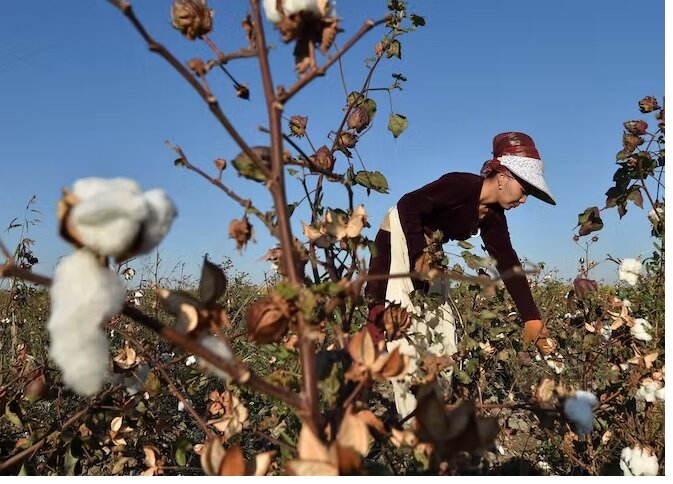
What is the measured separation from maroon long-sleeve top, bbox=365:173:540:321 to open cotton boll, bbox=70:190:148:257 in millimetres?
1515

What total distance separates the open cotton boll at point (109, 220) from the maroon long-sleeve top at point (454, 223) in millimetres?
1515

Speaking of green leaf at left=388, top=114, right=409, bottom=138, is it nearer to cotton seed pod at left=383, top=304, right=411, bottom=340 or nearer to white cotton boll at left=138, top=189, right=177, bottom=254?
cotton seed pod at left=383, top=304, right=411, bottom=340

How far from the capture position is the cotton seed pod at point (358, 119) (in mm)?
1704

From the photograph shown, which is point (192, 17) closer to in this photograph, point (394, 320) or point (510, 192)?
point (394, 320)

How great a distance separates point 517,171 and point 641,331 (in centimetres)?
70

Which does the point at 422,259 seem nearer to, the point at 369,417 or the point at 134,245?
the point at 369,417

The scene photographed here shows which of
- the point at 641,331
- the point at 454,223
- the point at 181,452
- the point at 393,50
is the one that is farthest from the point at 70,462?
the point at 641,331

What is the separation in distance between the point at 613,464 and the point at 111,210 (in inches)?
83.0

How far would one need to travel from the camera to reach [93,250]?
479mm

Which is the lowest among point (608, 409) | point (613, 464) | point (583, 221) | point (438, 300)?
point (613, 464)

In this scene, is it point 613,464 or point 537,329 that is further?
point 537,329

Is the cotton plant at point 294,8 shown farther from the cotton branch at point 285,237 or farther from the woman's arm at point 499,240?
the woman's arm at point 499,240
